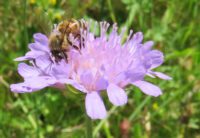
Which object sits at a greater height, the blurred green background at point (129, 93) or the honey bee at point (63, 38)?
the honey bee at point (63, 38)

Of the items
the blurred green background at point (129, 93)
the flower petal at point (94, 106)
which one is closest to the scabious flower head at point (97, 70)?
the flower petal at point (94, 106)

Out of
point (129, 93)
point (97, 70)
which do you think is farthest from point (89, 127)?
point (129, 93)

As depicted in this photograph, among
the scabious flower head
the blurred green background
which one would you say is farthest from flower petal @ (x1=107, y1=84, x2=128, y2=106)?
the blurred green background

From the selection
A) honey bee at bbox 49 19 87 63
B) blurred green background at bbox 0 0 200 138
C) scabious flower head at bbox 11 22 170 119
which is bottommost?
blurred green background at bbox 0 0 200 138

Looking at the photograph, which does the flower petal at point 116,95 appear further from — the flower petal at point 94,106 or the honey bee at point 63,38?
the honey bee at point 63,38

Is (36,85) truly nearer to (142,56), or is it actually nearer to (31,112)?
(142,56)

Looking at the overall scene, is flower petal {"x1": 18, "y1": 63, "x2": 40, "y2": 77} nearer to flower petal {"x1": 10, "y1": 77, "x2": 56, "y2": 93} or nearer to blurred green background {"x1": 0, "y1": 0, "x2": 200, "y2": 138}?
flower petal {"x1": 10, "y1": 77, "x2": 56, "y2": 93}

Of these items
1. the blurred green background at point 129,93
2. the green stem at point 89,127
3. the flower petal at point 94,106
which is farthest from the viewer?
the blurred green background at point 129,93

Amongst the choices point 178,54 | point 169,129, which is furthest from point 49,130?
point 178,54
